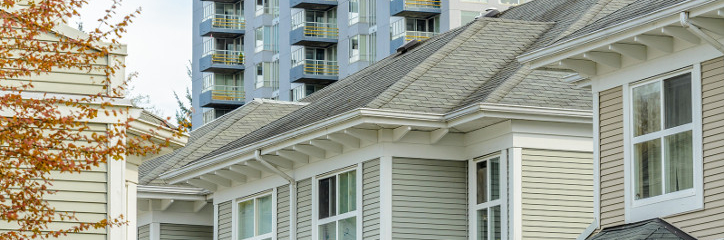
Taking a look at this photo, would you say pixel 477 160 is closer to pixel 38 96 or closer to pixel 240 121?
pixel 38 96

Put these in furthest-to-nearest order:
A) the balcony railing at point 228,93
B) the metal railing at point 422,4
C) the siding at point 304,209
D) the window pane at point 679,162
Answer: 1. the balcony railing at point 228,93
2. the metal railing at point 422,4
3. the siding at point 304,209
4. the window pane at point 679,162

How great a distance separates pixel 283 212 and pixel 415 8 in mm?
58157

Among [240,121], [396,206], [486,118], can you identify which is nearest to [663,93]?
[486,118]

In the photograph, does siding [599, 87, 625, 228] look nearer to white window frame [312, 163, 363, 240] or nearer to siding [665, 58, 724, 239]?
siding [665, 58, 724, 239]

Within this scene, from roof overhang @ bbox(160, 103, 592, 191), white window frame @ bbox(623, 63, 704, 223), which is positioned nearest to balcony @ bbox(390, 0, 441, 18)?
roof overhang @ bbox(160, 103, 592, 191)

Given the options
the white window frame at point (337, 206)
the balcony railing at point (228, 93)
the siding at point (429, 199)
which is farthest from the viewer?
the balcony railing at point (228, 93)

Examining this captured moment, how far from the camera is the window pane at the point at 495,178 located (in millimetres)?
26312

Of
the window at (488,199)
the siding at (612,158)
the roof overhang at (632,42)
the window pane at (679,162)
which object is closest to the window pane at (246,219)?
the window at (488,199)

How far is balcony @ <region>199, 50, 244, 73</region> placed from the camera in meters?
102

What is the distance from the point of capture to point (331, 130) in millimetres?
26641

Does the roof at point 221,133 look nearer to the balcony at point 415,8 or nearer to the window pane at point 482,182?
the window pane at point 482,182

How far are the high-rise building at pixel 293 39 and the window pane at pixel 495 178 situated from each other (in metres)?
57.3

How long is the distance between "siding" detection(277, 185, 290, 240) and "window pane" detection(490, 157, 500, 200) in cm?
482

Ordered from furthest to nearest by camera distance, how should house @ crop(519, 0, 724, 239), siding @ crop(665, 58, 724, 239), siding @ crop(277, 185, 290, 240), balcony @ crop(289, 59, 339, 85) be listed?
balcony @ crop(289, 59, 339, 85) < siding @ crop(277, 185, 290, 240) < house @ crop(519, 0, 724, 239) < siding @ crop(665, 58, 724, 239)
